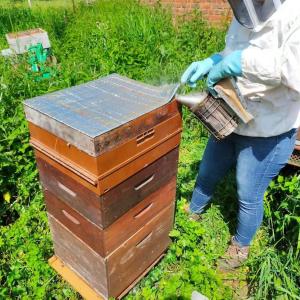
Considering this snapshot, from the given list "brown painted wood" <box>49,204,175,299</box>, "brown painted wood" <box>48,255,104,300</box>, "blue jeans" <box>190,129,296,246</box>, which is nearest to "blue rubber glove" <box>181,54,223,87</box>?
"blue jeans" <box>190,129,296,246</box>

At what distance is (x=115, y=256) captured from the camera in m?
1.83

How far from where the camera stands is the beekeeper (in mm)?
1527

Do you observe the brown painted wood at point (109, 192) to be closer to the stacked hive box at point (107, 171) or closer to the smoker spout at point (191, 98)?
the stacked hive box at point (107, 171)

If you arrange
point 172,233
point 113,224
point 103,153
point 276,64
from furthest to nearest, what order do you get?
point 172,233 → point 113,224 → point 276,64 → point 103,153

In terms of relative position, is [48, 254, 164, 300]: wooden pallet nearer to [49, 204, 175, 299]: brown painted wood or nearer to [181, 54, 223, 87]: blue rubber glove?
[49, 204, 175, 299]: brown painted wood

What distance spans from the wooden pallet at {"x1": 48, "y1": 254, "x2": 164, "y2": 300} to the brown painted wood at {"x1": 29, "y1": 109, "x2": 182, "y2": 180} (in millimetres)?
951

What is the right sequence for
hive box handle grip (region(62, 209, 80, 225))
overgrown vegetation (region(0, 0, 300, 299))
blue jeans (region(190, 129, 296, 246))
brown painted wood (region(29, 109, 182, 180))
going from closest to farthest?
brown painted wood (region(29, 109, 182, 180)) → hive box handle grip (region(62, 209, 80, 225)) → blue jeans (region(190, 129, 296, 246)) → overgrown vegetation (region(0, 0, 300, 299))

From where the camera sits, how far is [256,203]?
226cm

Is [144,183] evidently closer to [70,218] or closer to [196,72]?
[70,218]

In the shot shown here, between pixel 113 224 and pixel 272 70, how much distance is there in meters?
1.15

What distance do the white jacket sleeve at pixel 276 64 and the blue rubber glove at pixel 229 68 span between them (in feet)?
0.11

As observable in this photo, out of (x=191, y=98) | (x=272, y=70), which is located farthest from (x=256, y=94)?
(x=191, y=98)

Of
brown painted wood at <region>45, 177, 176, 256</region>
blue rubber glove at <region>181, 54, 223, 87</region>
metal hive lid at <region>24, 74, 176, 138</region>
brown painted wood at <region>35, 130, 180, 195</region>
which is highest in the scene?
blue rubber glove at <region>181, 54, 223, 87</region>

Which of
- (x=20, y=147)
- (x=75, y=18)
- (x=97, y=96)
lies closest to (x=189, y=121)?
(x=20, y=147)
